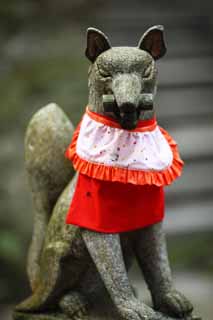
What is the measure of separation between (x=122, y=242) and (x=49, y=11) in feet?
7.79

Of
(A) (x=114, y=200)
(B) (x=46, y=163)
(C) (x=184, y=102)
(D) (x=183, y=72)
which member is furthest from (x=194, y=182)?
(A) (x=114, y=200)

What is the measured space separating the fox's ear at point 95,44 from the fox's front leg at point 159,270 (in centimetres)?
35

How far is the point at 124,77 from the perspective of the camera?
1.49 metres

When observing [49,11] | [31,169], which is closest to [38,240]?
[31,169]

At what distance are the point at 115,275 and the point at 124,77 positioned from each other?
0.36 m

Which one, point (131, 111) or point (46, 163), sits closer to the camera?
point (131, 111)

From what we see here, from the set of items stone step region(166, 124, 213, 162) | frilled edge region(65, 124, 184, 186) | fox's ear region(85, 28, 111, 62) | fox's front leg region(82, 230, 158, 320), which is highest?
fox's ear region(85, 28, 111, 62)

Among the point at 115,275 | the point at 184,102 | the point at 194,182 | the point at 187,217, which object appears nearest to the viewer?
the point at 115,275

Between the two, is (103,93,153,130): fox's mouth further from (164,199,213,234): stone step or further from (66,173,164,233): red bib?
(164,199,213,234): stone step

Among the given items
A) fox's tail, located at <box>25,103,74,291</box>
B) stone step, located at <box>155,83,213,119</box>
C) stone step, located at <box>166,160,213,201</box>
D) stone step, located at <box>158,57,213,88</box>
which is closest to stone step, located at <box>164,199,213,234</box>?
stone step, located at <box>166,160,213,201</box>

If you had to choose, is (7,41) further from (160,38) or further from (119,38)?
(160,38)

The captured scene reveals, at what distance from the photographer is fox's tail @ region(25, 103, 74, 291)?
5.77 feet

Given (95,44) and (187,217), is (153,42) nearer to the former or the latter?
(95,44)

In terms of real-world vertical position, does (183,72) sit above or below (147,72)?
below
